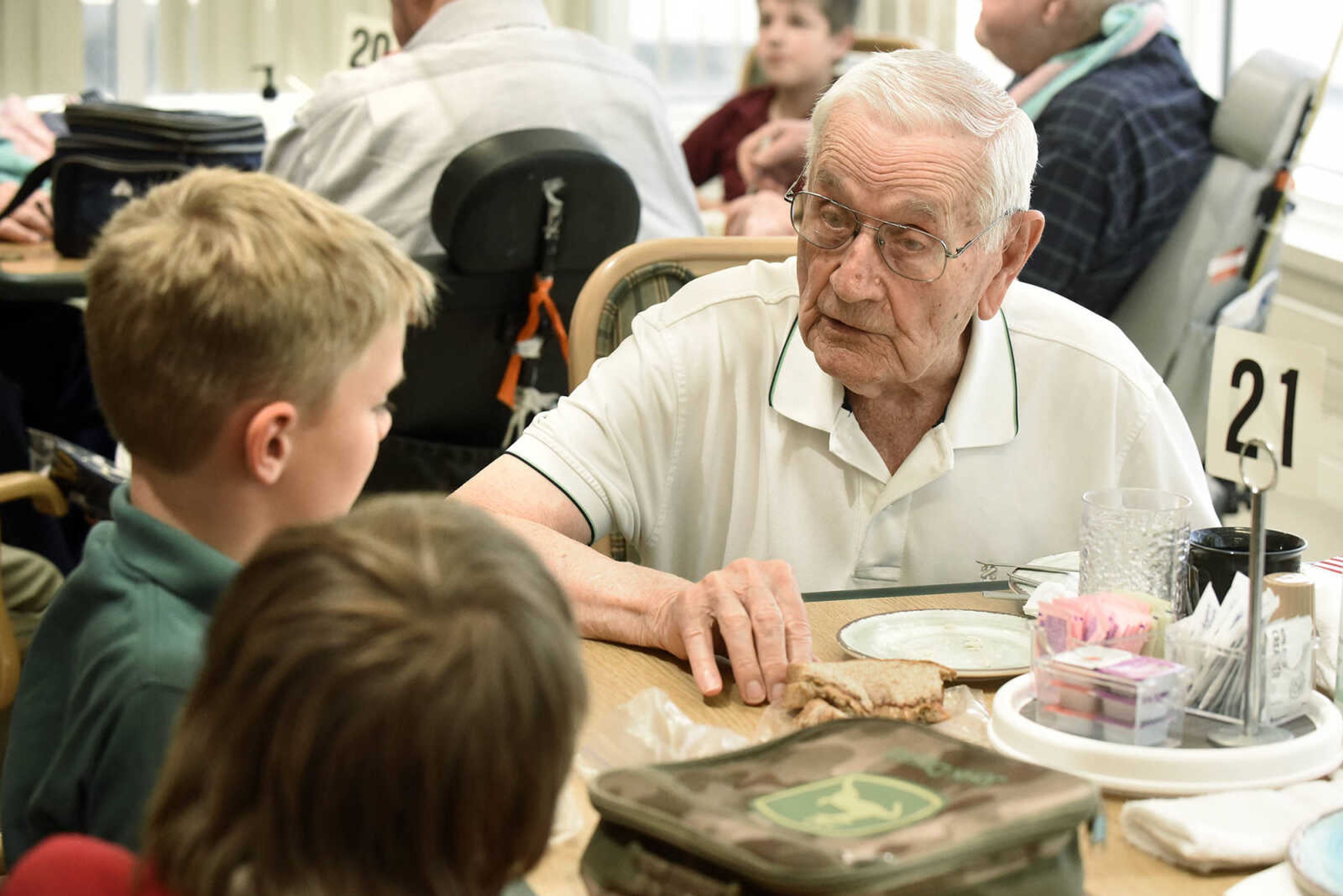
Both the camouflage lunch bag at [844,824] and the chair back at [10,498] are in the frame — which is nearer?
the camouflage lunch bag at [844,824]

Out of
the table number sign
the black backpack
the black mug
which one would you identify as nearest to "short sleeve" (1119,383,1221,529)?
the black mug

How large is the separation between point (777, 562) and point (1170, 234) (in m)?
2.47

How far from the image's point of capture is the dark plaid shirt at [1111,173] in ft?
10.8

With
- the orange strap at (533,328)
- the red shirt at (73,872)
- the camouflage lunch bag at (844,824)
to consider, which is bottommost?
the orange strap at (533,328)

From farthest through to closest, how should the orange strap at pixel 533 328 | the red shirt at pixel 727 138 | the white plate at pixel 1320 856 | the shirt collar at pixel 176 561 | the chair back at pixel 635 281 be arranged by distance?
the red shirt at pixel 727 138 < the orange strap at pixel 533 328 < the chair back at pixel 635 281 < the shirt collar at pixel 176 561 < the white plate at pixel 1320 856

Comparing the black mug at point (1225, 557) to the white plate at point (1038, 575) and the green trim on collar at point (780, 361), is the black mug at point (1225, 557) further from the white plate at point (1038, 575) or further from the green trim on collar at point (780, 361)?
the green trim on collar at point (780, 361)

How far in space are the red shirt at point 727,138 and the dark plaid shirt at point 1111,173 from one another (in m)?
1.71

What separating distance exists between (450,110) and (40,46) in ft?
11.0

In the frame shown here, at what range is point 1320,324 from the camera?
2.29 meters

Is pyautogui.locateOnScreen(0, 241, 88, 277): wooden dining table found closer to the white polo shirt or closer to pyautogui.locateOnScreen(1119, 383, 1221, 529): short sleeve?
the white polo shirt

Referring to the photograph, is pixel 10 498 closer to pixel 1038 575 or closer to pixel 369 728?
pixel 1038 575

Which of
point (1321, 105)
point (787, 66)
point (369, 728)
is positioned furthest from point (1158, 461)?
point (787, 66)

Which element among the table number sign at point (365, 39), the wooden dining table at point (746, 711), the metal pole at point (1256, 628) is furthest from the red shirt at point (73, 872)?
the table number sign at point (365, 39)

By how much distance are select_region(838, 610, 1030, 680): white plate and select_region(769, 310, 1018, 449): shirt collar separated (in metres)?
0.32
